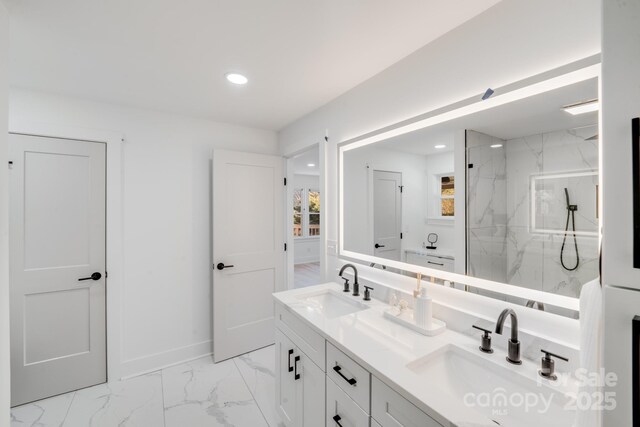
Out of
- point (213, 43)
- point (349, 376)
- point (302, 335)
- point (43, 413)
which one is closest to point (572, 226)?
point (349, 376)

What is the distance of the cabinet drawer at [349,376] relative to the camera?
105 centimetres

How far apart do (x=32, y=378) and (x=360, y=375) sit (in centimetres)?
265

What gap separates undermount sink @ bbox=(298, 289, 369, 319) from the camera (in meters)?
1.73

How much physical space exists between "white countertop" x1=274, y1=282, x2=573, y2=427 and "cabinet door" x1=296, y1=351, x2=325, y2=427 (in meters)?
0.23

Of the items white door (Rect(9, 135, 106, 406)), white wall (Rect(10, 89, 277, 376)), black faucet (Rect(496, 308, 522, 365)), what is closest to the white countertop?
black faucet (Rect(496, 308, 522, 365))

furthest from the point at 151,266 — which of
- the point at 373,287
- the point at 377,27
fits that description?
the point at 377,27

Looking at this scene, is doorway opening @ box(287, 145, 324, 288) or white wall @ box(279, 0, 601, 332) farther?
doorway opening @ box(287, 145, 324, 288)

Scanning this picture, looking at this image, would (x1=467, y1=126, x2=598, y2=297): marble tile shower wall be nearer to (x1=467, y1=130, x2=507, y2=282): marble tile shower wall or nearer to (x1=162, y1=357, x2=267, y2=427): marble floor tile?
(x1=467, y1=130, x2=507, y2=282): marble tile shower wall

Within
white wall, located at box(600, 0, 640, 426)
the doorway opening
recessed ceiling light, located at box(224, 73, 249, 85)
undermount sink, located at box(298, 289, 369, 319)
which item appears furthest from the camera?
the doorway opening

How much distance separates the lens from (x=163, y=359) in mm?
2535

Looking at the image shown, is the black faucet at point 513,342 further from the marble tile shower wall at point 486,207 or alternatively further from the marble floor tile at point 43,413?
the marble floor tile at point 43,413

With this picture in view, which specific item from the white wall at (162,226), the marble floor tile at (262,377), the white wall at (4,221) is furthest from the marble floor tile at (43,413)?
the marble floor tile at (262,377)

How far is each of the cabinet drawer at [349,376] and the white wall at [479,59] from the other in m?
1.36

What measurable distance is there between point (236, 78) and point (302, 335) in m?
1.76
